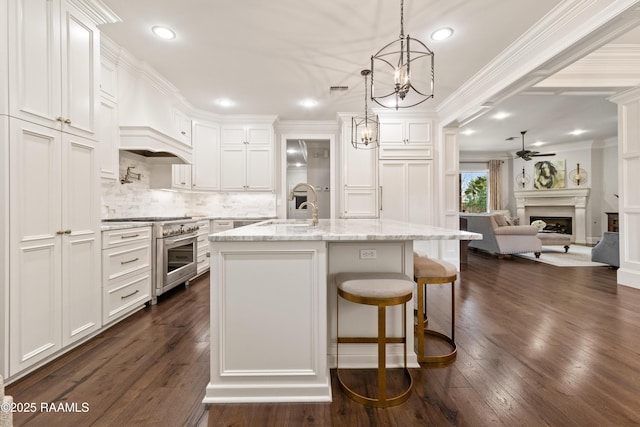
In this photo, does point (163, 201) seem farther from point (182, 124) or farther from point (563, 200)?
point (563, 200)

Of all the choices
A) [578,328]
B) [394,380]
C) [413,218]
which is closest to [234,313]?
[394,380]

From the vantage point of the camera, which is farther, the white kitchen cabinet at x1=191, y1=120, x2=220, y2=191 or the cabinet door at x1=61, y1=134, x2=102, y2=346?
the white kitchen cabinet at x1=191, y1=120, x2=220, y2=191

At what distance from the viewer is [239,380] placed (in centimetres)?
156

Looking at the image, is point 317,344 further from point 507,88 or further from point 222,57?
point 507,88

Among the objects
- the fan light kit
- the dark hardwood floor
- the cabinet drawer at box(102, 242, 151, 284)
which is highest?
the fan light kit

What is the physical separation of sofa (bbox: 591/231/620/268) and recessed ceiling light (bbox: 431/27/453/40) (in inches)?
172

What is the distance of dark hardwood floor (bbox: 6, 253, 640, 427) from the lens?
1411 millimetres

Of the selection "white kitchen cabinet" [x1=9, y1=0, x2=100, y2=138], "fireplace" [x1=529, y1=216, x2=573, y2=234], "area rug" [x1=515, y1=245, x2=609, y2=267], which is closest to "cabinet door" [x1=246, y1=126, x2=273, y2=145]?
"white kitchen cabinet" [x1=9, y1=0, x2=100, y2=138]

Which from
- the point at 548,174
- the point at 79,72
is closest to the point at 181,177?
the point at 79,72

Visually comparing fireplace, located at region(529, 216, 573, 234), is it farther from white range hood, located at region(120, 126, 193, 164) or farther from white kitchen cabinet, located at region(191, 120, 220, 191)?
white range hood, located at region(120, 126, 193, 164)

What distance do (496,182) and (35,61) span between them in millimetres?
10563

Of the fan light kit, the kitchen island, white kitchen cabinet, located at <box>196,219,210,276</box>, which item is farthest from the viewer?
the fan light kit

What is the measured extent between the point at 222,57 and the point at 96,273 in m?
2.48

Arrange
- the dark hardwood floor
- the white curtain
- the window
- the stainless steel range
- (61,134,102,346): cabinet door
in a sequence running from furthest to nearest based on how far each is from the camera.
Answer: the window, the white curtain, the stainless steel range, (61,134,102,346): cabinet door, the dark hardwood floor
